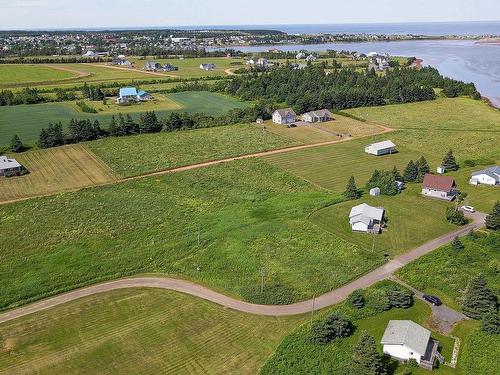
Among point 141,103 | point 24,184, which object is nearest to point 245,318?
point 24,184

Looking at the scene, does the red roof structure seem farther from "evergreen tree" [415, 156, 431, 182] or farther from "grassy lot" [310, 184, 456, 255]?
"evergreen tree" [415, 156, 431, 182]

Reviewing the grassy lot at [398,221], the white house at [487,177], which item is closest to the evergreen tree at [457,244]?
the grassy lot at [398,221]

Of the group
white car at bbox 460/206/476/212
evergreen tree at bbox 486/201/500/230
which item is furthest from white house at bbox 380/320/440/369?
white car at bbox 460/206/476/212

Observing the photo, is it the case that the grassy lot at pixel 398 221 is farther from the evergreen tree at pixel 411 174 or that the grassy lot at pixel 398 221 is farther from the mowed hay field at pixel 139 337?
the mowed hay field at pixel 139 337

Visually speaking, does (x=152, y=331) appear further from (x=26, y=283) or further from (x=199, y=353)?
(x=26, y=283)

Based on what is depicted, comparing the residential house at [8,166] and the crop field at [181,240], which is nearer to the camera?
the crop field at [181,240]

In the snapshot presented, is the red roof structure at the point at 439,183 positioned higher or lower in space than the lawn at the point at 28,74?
lower

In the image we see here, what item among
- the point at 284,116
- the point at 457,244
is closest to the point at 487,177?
the point at 457,244
